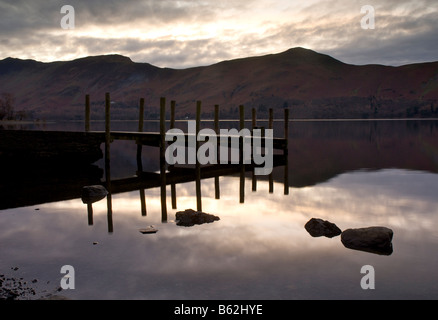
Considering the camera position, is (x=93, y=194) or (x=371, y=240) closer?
(x=371, y=240)

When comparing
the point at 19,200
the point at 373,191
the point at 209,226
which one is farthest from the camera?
the point at 373,191

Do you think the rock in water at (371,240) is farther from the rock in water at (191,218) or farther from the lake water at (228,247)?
the rock in water at (191,218)

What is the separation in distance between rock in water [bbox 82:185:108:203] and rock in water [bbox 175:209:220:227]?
4428 millimetres

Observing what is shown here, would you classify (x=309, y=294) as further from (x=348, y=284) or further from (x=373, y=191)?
(x=373, y=191)

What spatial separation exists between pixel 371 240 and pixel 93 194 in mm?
10273

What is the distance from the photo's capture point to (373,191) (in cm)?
1786

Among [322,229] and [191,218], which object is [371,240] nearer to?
[322,229]

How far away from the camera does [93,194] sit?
51.2ft

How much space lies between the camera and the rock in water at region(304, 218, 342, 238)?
Result: 34.3ft

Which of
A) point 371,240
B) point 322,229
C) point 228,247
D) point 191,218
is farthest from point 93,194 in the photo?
point 371,240

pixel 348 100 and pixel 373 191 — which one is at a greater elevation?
pixel 348 100
